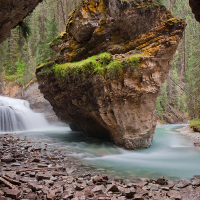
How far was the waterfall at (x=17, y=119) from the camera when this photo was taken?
17.0 metres

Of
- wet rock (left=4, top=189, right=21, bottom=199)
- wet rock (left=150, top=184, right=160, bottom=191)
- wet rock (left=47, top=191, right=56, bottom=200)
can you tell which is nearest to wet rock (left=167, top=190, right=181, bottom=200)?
wet rock (left=150, top=184, right=160, bottom=191)

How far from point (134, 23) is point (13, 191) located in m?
8.79

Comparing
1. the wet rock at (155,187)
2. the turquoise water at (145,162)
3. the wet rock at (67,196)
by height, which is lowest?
the turquoise water at (145,162)

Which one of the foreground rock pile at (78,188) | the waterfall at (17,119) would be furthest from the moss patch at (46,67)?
the waterfall at (17,119)

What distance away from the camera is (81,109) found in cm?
1158

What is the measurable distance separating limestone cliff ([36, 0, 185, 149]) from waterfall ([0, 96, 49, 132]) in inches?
392

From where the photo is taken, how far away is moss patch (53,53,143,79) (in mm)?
8188

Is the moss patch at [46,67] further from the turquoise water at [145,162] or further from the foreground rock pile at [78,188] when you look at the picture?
the foreground rock pile at [78,188]

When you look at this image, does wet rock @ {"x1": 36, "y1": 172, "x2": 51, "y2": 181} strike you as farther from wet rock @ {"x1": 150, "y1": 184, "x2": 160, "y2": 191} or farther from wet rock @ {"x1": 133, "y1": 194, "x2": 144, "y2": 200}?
wet rock @ {"x1": 150, "y1": 184, "x2": 160, "y2": 191}

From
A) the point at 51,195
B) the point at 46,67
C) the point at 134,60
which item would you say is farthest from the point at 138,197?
the point at 46,67

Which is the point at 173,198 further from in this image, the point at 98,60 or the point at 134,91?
the point at 98,60

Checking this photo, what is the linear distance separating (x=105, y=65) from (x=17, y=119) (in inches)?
538

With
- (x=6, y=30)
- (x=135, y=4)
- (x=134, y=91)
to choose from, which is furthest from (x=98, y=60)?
(x=6, y=30)

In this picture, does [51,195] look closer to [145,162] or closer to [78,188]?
[78,188]
